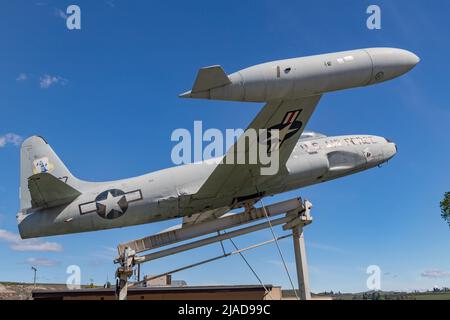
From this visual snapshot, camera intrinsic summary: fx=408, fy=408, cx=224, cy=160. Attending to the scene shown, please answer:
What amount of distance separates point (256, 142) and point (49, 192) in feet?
22.7

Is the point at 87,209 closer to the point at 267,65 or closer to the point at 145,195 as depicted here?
the point at 145,195

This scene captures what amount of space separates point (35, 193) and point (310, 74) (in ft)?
30.7

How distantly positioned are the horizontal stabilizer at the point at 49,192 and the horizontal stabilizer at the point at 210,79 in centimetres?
654

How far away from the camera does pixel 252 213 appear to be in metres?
14.0

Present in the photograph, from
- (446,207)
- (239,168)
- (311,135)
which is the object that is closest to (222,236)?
(239,168)

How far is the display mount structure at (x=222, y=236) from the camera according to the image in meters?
12.6

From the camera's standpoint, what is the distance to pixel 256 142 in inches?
507

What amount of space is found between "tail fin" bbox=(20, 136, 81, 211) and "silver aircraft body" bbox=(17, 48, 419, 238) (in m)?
0.03

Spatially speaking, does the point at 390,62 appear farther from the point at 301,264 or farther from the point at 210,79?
the point at 301,264

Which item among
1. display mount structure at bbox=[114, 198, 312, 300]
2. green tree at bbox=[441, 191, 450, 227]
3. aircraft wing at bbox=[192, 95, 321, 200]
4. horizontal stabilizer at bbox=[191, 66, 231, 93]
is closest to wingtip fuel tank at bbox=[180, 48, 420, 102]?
horizontal stabilizer at bbox=[191, 66, 231, 93]

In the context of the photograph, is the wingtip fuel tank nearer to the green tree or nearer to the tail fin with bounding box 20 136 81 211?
the tail fin with bounding box 20 136 81 211

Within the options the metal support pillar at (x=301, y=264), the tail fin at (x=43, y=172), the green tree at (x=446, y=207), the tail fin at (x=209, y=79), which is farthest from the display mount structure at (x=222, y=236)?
the green tree at (x=446, y=207)

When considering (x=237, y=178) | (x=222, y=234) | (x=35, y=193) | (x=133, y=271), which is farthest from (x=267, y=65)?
(x=35, y=193)

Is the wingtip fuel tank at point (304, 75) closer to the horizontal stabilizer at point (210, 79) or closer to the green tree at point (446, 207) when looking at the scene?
the horizontal stabilizer at point (210, 79)
